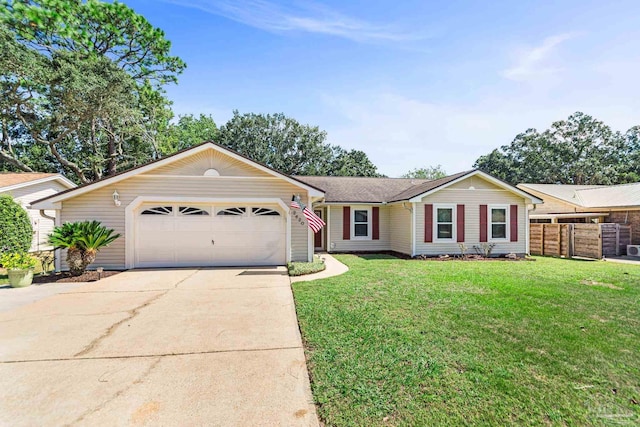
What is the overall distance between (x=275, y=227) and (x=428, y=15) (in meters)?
7.99

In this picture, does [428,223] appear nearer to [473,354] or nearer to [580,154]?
[473,354]

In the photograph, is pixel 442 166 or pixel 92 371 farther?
pixel 442 166

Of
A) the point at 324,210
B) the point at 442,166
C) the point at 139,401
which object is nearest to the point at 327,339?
the point at 139,401

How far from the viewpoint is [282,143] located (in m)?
36.0

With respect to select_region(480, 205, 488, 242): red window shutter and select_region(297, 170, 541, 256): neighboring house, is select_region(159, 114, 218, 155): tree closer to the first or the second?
select_region(297, 170, 541, 256): neighboring house

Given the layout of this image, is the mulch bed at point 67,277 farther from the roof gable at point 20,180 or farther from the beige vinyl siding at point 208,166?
the roof gable at point 20,180

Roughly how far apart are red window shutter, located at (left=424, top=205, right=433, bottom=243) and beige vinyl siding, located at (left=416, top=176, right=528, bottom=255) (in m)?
0.15

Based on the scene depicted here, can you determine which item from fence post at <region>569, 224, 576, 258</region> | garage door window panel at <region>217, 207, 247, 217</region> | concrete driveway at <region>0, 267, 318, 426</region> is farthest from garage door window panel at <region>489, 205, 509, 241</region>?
concrete driveway at <region>0, 267, 318, 426</region>

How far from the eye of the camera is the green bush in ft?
38.7

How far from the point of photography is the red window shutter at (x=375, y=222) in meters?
15.4

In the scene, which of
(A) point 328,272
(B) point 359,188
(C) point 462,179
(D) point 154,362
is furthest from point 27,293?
(C) point 462,179

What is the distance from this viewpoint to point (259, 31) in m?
11.2

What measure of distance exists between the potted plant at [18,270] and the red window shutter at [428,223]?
43.3 ft

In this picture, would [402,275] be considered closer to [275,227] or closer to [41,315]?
[275,227]
